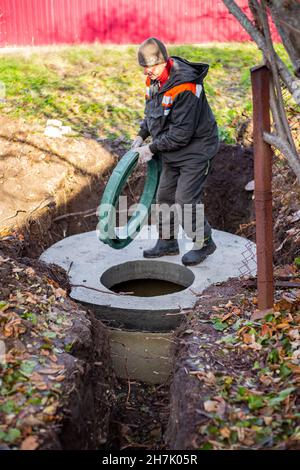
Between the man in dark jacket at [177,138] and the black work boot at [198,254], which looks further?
the black work boot at [198,254]

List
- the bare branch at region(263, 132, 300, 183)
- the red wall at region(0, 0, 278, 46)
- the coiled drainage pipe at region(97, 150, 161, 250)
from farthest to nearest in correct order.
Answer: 1. the red wall at region(0, 0, 278, 46)
2. the coiled drainage pipe at region(97, 150, 161, 250)
3. the bare branch at region(263, 132, 300, 183)

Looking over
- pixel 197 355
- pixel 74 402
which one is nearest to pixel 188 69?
pixel 197 355

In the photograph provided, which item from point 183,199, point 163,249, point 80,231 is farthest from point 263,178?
point 80,231

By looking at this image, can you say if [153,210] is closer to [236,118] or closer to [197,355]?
[236,118]

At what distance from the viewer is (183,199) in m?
5.59

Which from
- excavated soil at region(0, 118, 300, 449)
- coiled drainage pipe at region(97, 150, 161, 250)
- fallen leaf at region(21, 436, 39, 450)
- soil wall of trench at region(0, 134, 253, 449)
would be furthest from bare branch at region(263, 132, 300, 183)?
fallen leaf at region(21, 436, 39, 450)

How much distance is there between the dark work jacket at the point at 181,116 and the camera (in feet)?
17.1

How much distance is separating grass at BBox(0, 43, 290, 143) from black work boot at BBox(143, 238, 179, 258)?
232 cm

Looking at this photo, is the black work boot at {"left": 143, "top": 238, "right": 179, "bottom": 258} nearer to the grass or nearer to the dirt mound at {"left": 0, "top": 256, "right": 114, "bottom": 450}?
the dirt mound at {"left": 0, "top": 256, "right": 114, "bottom": 450}

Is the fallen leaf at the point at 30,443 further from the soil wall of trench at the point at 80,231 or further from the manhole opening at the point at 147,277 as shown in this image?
the manhole opening at the point at 147,277

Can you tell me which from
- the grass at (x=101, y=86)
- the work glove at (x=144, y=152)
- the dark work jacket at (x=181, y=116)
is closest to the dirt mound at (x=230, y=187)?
the grass at (x=101, y=86)

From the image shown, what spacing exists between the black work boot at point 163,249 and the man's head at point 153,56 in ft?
5.72

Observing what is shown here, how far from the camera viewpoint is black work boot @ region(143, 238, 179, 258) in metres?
6.10

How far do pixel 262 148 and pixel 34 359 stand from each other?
1.97 metres
